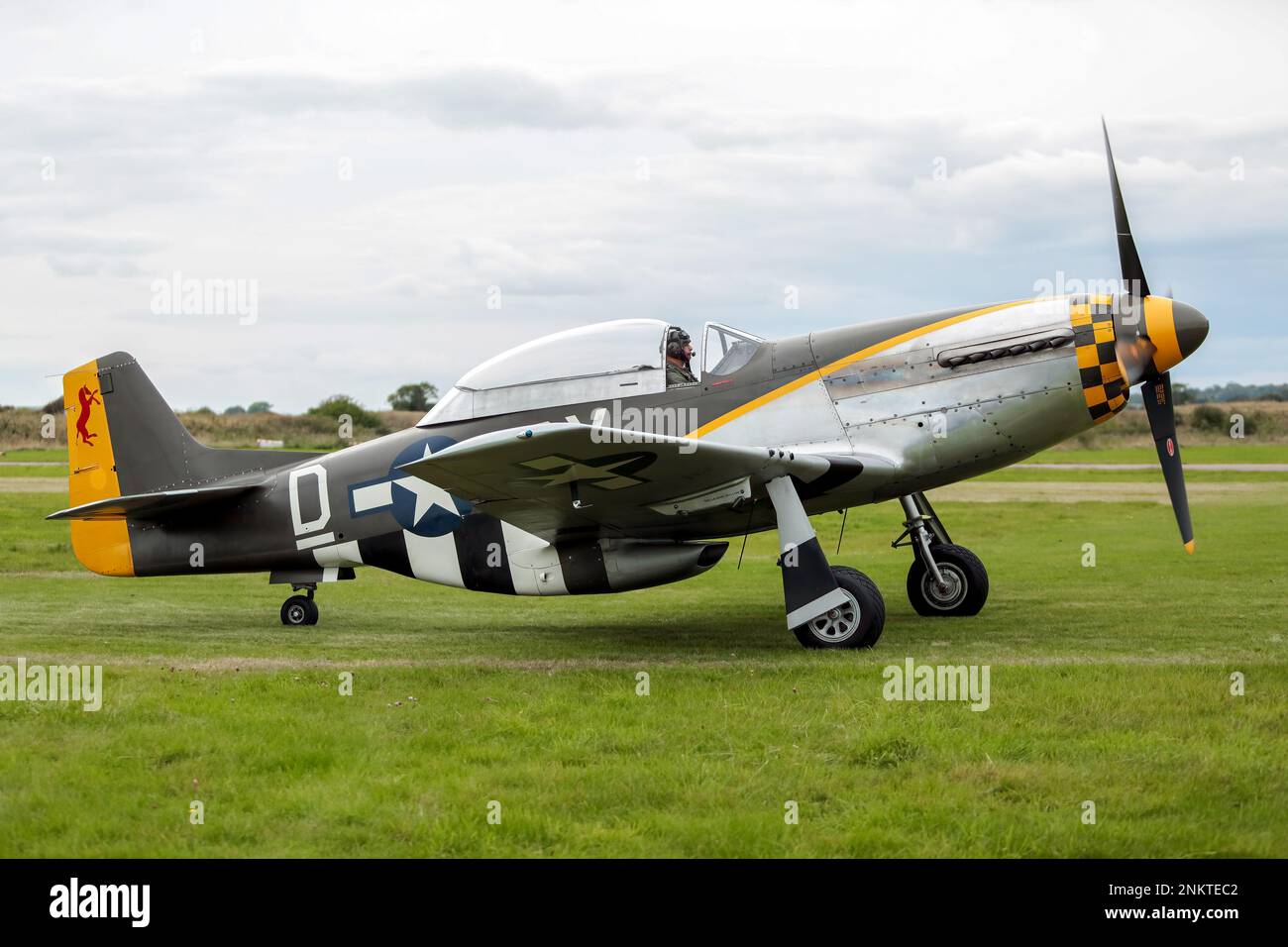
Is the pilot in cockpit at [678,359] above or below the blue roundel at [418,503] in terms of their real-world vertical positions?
above

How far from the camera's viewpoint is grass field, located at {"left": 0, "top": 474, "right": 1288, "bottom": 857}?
4777 millimetres

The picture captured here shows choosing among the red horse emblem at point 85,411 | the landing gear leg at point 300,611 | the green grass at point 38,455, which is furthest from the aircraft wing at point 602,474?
the green grass at point 38,455

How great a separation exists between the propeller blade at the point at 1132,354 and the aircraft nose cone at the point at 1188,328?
0.23 metres

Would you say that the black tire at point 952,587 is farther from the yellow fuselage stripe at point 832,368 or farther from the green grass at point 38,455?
the green grass at point 38,455

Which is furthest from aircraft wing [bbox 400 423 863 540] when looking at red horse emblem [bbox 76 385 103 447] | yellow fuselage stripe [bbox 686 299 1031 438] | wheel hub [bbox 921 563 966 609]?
red horse emblem [bbox 76 385 103 447]

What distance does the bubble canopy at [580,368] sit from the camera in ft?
33.0

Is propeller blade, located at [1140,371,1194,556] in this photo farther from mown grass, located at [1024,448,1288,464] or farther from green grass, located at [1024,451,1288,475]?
mown grass, located at [1024,448,1288,464]

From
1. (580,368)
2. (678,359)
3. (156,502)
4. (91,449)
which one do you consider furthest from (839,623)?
(91,449)

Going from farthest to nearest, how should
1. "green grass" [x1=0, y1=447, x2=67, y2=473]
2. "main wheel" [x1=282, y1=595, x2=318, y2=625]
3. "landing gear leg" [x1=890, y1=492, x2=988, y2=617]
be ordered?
"green grass" [x1=0, y1=447, x2=67, y2=473] → "main wheel" [x1=282, y1=595, x2=318, y2=625] → "landing gear leg" [x1=890, y1=492, x2=988, y2=617]

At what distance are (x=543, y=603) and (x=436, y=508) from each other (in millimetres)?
3588

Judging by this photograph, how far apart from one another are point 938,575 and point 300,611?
6266 mm

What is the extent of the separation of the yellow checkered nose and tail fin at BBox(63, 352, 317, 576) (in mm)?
7943
